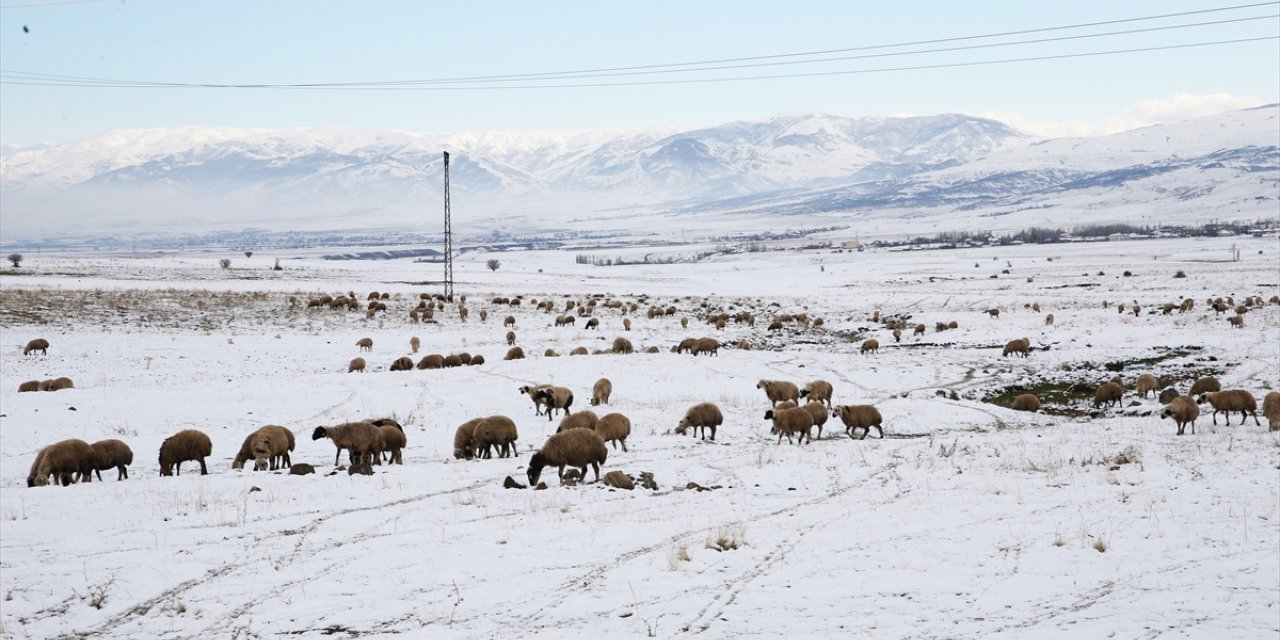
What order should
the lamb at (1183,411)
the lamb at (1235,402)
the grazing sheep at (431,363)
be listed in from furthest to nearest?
the grazing sheep at (431,363) < the lamb at (1235,402) < the lamb at (1183,411)

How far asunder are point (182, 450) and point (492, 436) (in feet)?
19.2

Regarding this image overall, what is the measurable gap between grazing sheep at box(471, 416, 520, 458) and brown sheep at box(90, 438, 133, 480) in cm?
→ 637

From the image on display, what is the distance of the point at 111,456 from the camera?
651 inches

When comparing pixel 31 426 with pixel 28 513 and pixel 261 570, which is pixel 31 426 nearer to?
pixel 28 513


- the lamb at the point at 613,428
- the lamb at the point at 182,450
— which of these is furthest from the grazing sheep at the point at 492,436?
the lamb at the point at 182,450

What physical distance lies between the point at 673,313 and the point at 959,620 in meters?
47.9

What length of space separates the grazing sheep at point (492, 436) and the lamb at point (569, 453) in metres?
3.21

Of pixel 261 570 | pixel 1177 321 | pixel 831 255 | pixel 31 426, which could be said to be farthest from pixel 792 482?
pixel 831 255

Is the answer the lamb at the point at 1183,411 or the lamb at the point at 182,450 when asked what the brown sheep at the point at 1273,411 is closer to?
the lamb at the point at 1183,411

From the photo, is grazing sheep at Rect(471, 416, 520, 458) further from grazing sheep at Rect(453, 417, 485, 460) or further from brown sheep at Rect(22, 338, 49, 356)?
brown sheep at Rect(22, 338, 49, 356)

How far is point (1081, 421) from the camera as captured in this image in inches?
955

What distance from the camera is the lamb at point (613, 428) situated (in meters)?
18.2

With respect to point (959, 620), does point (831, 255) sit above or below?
above

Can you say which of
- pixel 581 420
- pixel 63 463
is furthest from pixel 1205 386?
pixel 63 463
